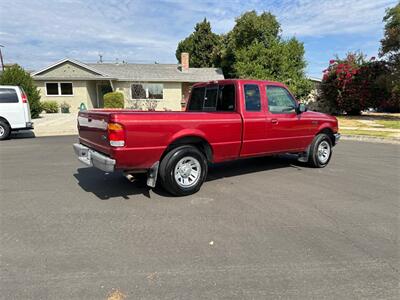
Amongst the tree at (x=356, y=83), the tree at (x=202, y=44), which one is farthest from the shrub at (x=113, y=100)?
the tree at (x=202, y=44)

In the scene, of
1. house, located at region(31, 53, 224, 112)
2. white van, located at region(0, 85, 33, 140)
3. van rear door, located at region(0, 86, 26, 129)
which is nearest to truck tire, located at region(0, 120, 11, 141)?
white van, located at region(0, 85, 33, 140)

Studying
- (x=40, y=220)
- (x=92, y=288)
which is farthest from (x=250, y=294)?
(x=40, y=220)

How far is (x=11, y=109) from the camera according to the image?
38.6 feet

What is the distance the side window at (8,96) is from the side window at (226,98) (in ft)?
31.1

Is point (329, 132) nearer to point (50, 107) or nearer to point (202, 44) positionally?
point (50, 107)

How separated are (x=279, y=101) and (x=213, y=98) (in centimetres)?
141

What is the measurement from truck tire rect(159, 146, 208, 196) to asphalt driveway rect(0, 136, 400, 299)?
0.60 ft

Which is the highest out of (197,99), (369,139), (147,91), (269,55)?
(269,55)

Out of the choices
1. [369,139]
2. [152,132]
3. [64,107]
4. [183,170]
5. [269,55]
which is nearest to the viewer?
[152,132]

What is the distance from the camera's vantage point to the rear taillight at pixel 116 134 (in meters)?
4.38

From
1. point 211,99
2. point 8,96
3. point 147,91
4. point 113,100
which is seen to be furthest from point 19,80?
point 211,99

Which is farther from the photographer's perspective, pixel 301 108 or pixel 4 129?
pixel 4 129

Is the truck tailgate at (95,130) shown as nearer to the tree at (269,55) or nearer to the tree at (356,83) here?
the tree at (269,55)

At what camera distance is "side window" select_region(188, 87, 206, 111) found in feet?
22.4
